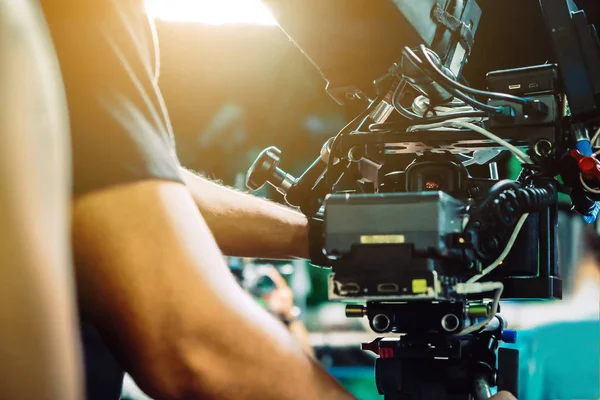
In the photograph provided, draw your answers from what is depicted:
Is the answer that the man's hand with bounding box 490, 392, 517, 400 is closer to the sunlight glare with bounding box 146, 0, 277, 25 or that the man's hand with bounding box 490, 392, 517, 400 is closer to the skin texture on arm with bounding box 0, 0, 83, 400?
the skin texture on arm with bounding box 0, 0, 83, 400

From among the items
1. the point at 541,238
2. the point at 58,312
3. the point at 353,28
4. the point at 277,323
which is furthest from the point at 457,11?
the point at 58,312

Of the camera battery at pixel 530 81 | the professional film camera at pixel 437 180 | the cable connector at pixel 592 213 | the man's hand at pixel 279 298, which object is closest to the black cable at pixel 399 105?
the professional film camera at pixel 437 180

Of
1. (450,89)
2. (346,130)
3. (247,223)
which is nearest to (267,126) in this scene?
(247,223)

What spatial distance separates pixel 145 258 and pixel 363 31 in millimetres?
430

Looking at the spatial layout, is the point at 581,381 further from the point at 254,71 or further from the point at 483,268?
the point at 483,268

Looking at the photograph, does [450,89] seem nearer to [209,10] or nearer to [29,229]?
[29,229]

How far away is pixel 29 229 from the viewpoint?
61 centimetres

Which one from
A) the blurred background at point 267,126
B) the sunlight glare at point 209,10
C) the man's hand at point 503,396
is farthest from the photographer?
the blurred background at point 267,126

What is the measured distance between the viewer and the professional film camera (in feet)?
2.27

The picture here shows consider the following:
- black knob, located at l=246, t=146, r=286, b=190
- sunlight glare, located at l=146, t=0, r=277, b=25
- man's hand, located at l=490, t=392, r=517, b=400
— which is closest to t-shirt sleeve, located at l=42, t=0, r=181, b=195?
black knob, located at l=246, t=146, r=286, b=190

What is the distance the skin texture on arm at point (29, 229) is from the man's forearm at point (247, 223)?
472mm

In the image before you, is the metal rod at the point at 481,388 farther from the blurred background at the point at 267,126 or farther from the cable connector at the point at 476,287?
the blurred background at the point at 267,126

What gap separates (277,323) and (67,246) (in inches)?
8.7

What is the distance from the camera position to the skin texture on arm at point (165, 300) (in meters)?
0.68
